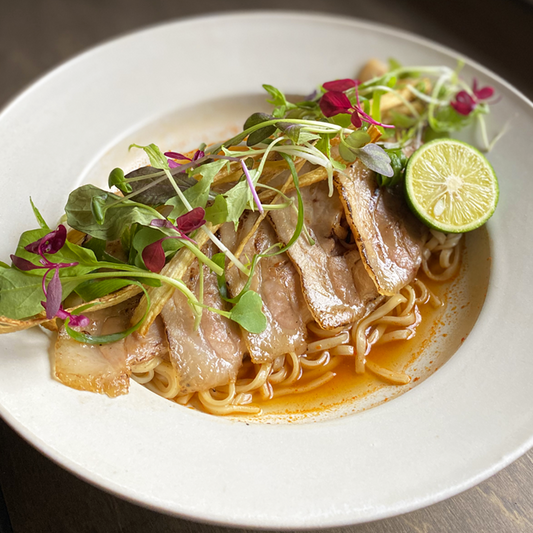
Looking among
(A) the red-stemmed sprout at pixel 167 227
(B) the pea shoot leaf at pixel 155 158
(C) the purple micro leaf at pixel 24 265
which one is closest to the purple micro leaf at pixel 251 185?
(A) the red-stemmed sprout at pixel 167 227

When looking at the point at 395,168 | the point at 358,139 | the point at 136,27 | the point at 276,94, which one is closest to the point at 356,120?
the point at 358,139

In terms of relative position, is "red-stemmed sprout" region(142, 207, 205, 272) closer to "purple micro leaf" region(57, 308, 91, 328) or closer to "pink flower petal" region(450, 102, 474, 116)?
"purple micro leaf" region(57, 308, 91, 328)

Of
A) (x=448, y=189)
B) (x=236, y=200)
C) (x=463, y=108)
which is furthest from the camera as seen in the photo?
(x=463, y=108)

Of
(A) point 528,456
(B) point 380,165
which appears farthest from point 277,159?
(A) point 528,456

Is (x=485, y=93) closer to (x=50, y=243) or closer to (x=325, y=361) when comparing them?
(x=325, y=361)

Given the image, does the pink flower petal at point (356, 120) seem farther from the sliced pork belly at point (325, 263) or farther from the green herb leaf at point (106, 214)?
the green herb leaf at point (106, 214)

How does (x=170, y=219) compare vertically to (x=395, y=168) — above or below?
below
